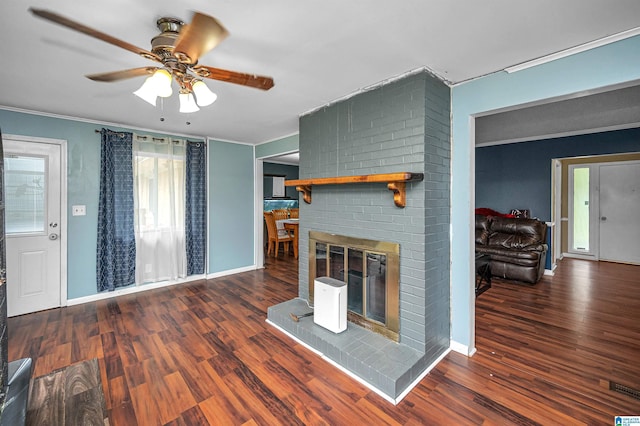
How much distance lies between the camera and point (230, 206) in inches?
193

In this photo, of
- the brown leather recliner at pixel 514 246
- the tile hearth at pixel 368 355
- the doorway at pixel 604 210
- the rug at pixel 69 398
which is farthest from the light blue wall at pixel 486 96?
the doorway at pixel 604 210

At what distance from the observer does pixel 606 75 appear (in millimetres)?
1779

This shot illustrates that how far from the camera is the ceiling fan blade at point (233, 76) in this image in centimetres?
160

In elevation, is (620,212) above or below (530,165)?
below

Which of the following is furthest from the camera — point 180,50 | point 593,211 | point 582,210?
point 582,210

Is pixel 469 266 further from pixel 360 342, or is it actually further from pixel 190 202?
pixel 190 202

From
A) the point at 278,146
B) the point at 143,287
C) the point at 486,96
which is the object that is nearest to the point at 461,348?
the point at 486,96

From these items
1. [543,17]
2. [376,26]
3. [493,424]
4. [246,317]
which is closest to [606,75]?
[543,17]

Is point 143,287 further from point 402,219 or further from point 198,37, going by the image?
point 198,37

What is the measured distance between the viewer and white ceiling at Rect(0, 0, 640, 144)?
1.48m

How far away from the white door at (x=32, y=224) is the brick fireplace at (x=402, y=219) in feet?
9.82

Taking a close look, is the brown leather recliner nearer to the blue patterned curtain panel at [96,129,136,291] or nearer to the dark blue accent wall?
the dark blue accent wall

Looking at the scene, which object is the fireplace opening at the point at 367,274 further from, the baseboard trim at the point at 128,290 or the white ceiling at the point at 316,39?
the baseboard trim at the point at 128,290

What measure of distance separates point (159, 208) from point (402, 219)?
3534mm
